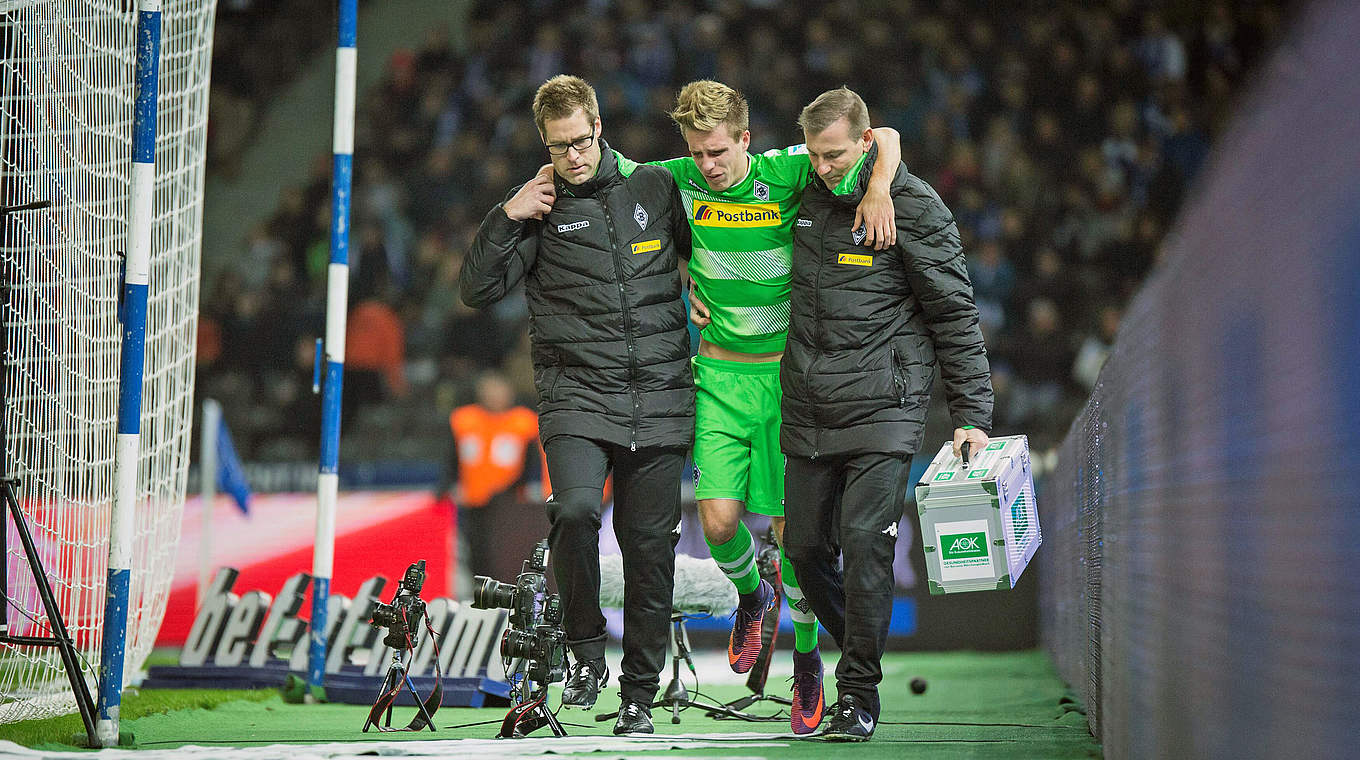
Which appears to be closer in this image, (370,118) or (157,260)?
(157,260)

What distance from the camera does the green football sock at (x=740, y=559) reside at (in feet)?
15.3

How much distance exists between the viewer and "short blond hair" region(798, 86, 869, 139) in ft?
13.7

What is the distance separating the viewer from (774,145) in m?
13.5

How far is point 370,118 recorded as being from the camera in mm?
14461

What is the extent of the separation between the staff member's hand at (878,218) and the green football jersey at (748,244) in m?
0.29

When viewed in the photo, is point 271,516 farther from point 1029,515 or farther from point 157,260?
point 1029,515

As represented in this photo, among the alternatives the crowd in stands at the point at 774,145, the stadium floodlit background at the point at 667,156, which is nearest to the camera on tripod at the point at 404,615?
the stadium floodlit background at the point at 667,156

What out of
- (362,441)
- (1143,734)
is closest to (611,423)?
(1143,734)

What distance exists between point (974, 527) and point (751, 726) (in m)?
1.21

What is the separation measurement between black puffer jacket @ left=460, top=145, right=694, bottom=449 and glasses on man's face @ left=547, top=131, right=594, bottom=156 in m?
0.10

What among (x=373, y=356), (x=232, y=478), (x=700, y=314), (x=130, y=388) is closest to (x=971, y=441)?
(x=700, y=314)

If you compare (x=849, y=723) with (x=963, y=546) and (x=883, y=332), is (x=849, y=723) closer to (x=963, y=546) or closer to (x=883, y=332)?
(x=963, y=546)

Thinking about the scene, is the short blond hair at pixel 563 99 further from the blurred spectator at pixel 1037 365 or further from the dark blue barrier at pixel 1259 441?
the blurred spectator at pixel 1037 365

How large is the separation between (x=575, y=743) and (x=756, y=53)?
36.0ft
